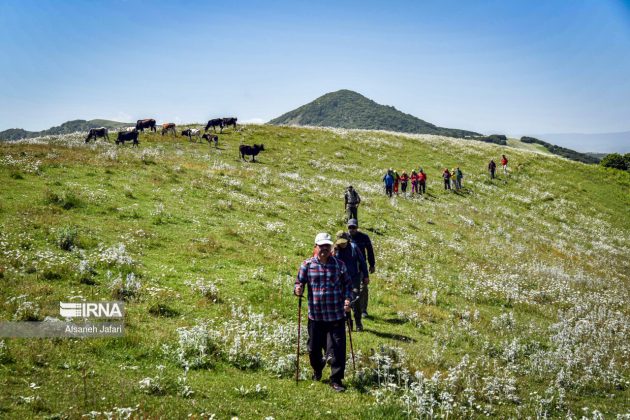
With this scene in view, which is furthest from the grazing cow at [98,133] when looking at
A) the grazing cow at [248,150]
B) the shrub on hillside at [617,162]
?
the shrub on hillside at [617,162]

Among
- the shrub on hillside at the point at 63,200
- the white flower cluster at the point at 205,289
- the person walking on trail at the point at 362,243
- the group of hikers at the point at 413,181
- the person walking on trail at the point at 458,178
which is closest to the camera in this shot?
the white flower cluster at the point at 205,289

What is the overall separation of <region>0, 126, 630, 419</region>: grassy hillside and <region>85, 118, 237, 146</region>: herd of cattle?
5812mm

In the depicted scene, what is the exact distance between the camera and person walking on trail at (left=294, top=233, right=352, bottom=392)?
764 cm

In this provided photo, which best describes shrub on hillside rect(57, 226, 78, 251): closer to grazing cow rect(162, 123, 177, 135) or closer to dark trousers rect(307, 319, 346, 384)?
dark trousers rect(307, 319, 346, 384)

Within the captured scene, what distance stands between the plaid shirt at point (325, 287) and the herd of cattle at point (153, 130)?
37.2 meters

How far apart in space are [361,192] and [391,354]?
82.6 feet

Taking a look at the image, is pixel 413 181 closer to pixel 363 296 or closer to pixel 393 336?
pixel 363 296

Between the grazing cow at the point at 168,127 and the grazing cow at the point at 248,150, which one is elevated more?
the grazing cow at the point at 168,127

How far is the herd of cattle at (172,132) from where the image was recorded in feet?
129

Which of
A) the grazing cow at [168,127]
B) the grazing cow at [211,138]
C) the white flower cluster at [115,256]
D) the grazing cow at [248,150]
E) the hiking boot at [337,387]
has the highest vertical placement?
the grazing cow at [168,127]

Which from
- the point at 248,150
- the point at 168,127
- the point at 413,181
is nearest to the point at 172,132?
the point at 168,127

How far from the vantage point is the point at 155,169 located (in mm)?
27859

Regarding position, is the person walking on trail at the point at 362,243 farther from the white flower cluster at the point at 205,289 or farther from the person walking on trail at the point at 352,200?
the person walking on trail at the point at 352,200

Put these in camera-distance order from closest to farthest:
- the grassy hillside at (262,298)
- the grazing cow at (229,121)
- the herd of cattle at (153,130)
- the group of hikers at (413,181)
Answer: the grassy hillside at (262,298) → the group of hikers at (413,181) → the herd of cattle at (153,130) → the grazing cow at (229,121)
